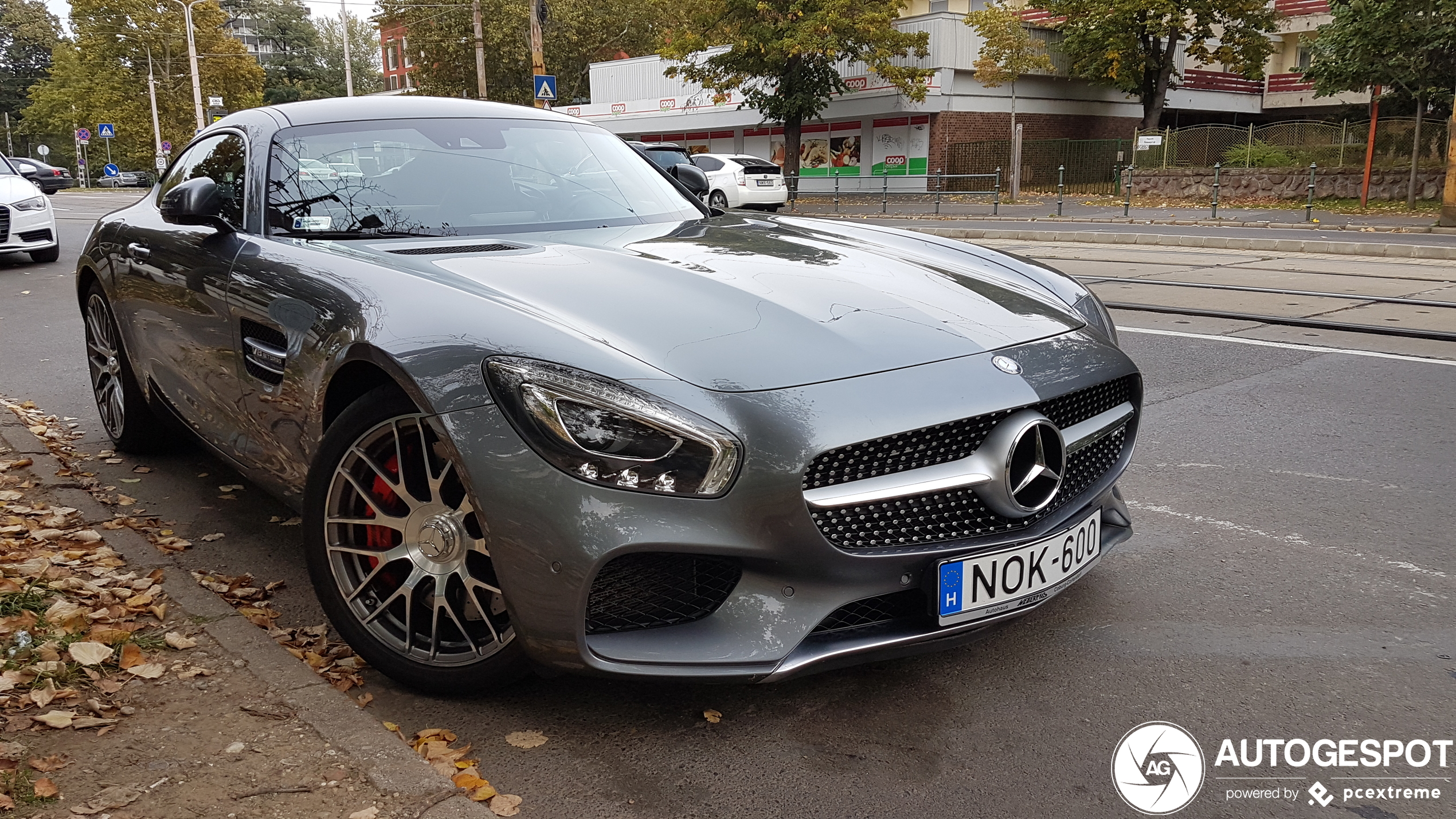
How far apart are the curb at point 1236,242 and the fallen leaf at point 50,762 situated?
12.1m

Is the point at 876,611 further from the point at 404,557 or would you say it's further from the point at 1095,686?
the point at 404,557

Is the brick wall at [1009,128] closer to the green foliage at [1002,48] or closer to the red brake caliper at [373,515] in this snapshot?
the green foliage at [1002,48]

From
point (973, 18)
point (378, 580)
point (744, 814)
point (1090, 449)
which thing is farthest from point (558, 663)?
point (973, 18)

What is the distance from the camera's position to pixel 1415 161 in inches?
883

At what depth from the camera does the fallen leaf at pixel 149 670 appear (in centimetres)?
285

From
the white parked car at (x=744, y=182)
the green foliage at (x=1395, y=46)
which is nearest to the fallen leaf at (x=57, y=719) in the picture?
the white parked car at (x=744, y=182)

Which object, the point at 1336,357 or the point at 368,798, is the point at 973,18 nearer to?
the point at 1336,357

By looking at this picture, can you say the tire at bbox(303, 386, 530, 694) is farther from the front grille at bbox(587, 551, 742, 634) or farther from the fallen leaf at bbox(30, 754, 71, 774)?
the fallen leaf at bbox(30, 754, 71, 774)

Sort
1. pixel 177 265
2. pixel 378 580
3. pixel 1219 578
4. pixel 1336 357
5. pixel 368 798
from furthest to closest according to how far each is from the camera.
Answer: pixel 1336 357, pixel 177 265, pixel 1219 578, pixel 378 580, pixel 368 798

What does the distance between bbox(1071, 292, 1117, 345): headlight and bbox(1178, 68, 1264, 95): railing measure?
40009 mm

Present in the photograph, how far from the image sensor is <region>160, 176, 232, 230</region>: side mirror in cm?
347

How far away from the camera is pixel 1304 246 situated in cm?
1515

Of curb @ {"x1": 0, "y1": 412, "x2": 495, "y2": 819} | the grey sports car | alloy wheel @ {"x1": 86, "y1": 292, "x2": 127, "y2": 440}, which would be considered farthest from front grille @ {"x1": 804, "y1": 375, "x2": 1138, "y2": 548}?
alloy wheel @ {"x1": 86, "y1": 292, "x2": 127, "y2": 440}

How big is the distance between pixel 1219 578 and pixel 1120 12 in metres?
31.1
